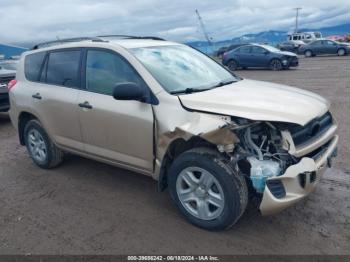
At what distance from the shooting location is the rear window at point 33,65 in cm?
528

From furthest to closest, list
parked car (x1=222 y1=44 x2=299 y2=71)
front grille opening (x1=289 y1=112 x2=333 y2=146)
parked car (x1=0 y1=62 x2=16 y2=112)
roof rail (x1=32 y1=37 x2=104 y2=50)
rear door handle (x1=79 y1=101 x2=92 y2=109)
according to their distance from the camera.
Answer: parked car (x1=222 y1=44 x2=299 y2=71) → parked car (x1=0 y1=62 x2=16 y2=112) → roof rail (x1=32 y1=37 x2=104 y2=50) → rear door handle (x1=79 y1=101 x2=92 y2=109) → front grille opening (x1=289 y1=112 x2=333 y2=146)

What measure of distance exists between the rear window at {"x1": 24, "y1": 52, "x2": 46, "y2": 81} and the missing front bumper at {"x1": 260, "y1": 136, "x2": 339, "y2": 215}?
3.68 metres

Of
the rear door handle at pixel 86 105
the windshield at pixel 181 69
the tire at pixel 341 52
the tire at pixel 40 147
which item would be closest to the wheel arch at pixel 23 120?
the tire at pixel 40 147

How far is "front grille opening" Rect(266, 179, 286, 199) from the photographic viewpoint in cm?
315

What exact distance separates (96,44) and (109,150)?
1269 millimetres

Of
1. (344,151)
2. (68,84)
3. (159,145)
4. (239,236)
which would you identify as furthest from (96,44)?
(344,151)

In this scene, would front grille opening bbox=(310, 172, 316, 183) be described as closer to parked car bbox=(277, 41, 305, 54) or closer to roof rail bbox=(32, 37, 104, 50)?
roof rail bbox=(32, 37, 104, 50)

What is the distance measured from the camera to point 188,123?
11.4 ft

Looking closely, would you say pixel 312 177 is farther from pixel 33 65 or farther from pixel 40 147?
pixel 33 65

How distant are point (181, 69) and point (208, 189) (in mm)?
1458

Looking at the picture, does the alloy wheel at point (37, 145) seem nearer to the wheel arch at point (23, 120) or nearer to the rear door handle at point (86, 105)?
the wheel arch at point (23, 120)

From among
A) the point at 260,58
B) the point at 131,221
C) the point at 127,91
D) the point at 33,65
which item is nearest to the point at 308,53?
the point at 260,58

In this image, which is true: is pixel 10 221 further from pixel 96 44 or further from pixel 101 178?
pixel 96 44

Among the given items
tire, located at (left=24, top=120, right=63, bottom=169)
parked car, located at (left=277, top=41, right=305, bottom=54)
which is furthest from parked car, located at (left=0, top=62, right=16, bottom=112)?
parked car, located at (left=277, top=41, right=305, bottom=54)
